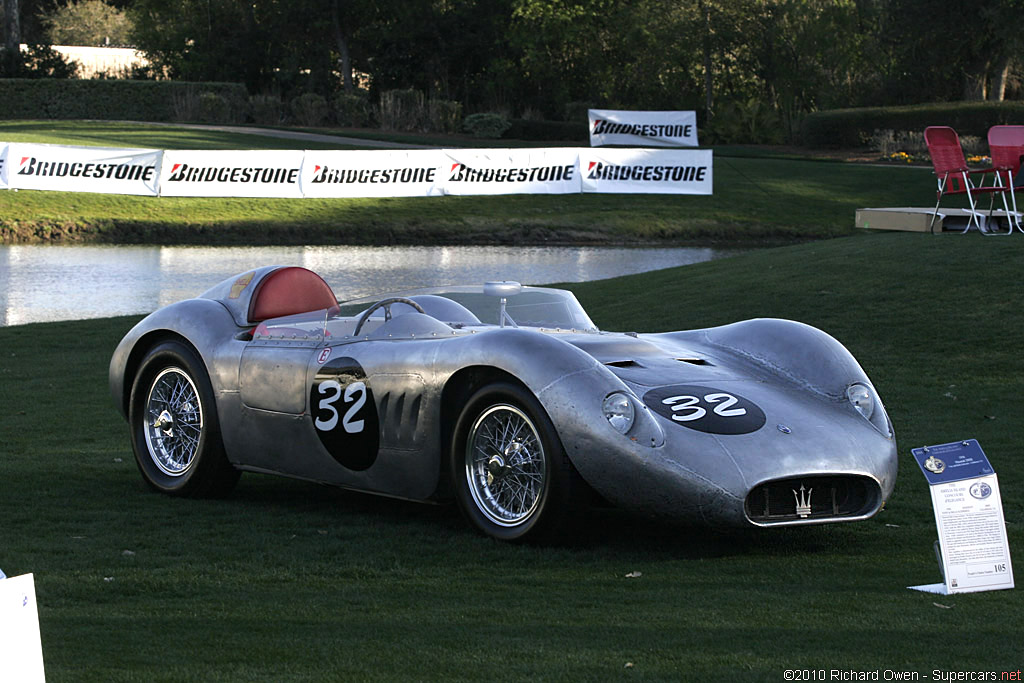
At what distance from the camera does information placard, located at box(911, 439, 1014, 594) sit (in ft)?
16.9

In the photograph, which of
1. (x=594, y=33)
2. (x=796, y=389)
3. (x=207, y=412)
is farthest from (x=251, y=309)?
(x=594, y=33)

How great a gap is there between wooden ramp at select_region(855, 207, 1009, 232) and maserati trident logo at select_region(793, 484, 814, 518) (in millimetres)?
12544

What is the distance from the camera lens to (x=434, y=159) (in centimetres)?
3338

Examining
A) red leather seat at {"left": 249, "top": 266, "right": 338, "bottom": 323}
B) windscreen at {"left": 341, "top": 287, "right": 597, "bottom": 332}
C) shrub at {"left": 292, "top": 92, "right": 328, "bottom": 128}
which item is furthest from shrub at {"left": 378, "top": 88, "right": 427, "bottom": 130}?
windscreen at {"left": 341, "top": 287, "right": 597, "bottom": 332}

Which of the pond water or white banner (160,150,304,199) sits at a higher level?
white banner (160,150,304,199)

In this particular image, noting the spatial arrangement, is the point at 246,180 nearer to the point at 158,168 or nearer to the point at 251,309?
the point at 158,168

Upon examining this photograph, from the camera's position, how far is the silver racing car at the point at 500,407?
586 centimetres

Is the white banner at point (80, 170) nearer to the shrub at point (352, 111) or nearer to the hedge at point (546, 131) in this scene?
the hedge at point (546, 131)

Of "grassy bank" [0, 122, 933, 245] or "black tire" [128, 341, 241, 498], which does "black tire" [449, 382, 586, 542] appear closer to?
"black tire" [128, 341, 241, 498]

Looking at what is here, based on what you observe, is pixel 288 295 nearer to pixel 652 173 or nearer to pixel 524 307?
pixel 524 307

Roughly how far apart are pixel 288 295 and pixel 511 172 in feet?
86.2

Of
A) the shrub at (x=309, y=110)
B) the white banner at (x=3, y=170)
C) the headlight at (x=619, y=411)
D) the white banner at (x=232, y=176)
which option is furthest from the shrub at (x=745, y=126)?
the headlight at (x=619, y=411)

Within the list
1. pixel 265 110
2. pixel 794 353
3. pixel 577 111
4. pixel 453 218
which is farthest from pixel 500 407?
pixel 577 111

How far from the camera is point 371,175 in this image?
32812mm
